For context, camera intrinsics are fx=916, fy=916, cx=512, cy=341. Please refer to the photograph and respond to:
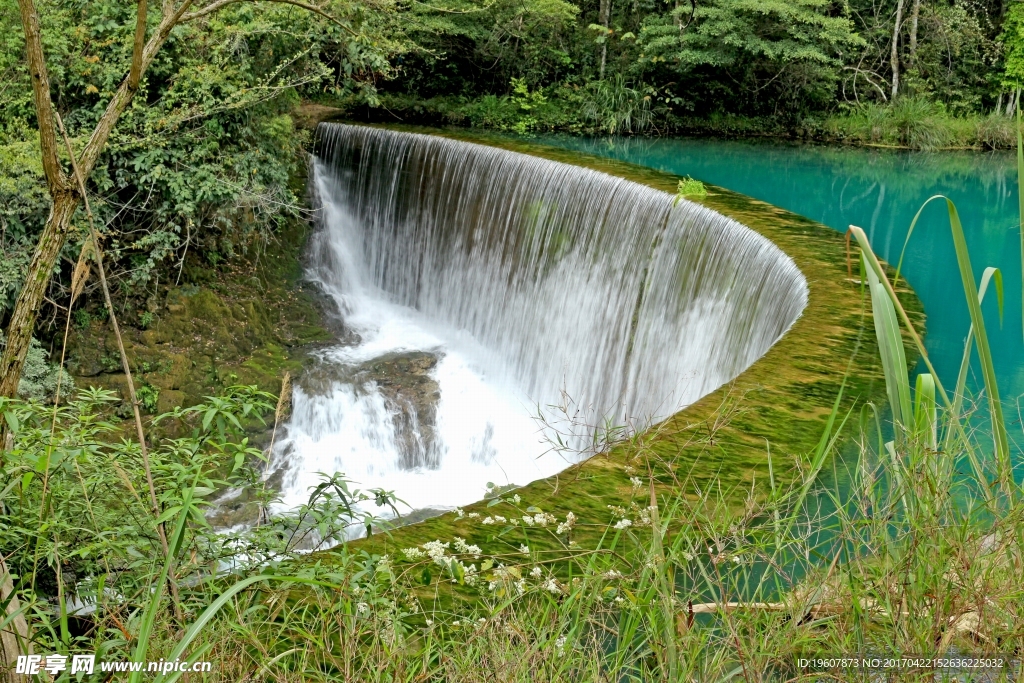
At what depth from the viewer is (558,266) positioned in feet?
30.4

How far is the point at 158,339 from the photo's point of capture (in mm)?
9250

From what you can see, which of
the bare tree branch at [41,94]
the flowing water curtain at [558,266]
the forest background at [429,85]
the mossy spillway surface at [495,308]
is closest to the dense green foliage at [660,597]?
the bare tree branch at [41,94]

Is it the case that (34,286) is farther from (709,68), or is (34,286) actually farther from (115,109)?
(709,68)

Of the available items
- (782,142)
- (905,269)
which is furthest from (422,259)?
(782,142)

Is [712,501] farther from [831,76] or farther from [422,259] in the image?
[831,76]

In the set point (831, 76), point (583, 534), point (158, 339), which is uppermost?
point (831, 76)

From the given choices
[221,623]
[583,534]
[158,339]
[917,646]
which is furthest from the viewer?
[158,339]

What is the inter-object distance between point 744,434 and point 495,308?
6.89m

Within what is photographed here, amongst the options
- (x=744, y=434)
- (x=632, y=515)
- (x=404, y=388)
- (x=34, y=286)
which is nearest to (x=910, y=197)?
(x=404, y=388)

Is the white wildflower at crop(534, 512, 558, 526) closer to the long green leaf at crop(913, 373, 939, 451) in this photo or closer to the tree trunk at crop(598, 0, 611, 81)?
the long green leaf at crop(913, 373, 939, 451)

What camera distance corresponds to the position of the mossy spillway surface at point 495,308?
7.24 m

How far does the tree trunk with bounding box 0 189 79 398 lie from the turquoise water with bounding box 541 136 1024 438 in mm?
4395

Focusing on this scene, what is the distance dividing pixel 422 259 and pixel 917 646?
9983 mm

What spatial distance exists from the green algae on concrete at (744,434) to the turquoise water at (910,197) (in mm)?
822
